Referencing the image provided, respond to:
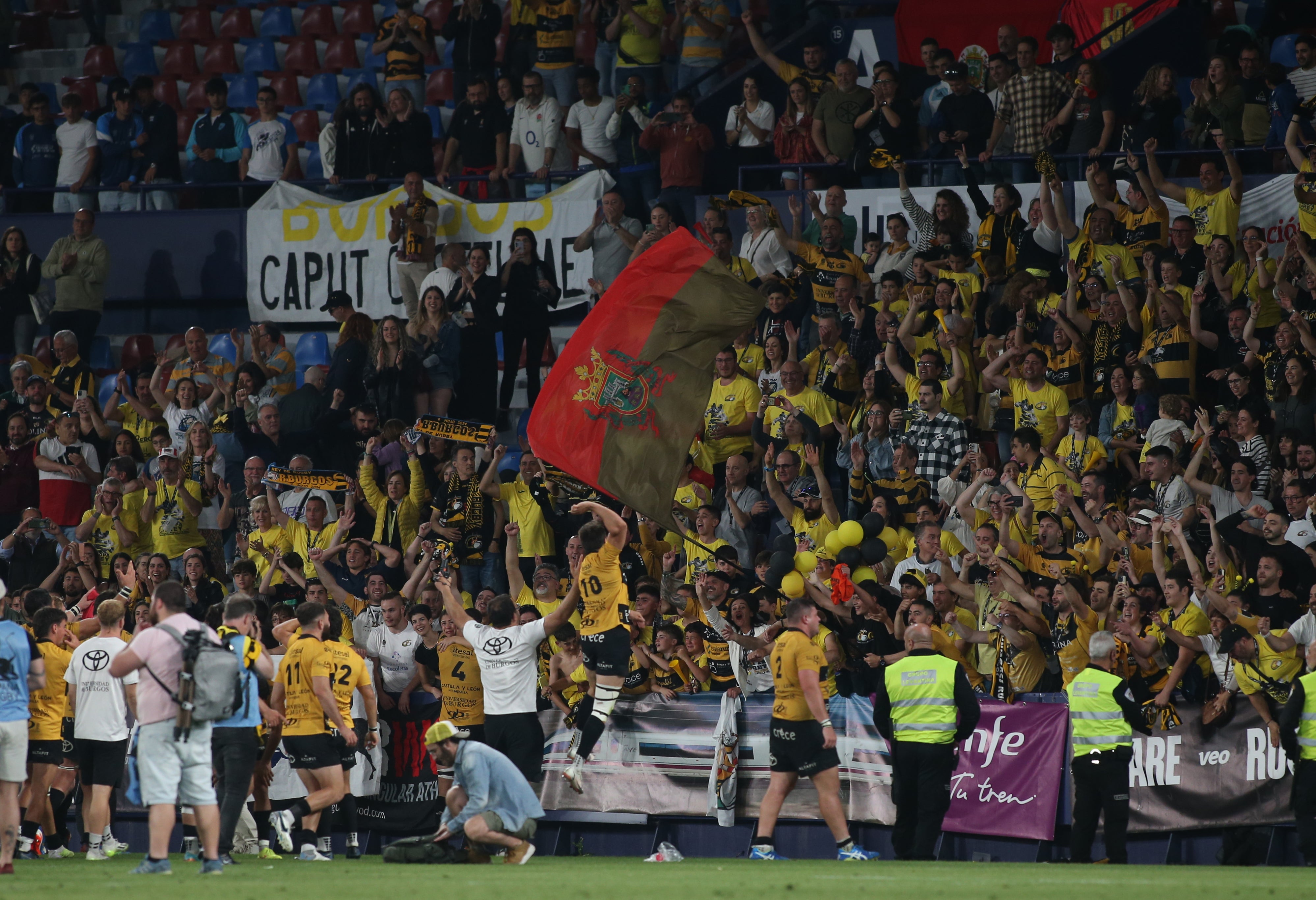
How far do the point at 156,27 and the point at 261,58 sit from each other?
210cm

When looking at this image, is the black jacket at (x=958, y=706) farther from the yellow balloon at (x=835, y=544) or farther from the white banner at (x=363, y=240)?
the white banner at (x=363, y=240)

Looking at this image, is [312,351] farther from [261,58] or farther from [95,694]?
[95,694]

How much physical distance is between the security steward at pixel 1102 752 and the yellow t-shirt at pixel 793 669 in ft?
5.92

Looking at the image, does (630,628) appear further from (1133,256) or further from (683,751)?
(1133,256)

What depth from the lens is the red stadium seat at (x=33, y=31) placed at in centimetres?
2692

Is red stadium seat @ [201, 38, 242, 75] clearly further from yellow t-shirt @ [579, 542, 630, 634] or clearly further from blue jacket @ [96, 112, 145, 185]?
yellow t-shirt @ [579, 542, 630, 634]

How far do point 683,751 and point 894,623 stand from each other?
1.96m

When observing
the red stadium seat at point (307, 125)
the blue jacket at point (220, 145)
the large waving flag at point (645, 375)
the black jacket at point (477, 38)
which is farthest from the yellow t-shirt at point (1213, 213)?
the red stadium seat at point (307, 125)

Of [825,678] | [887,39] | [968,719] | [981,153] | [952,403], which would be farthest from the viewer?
[887,39]

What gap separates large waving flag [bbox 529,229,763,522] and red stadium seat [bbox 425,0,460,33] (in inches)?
461

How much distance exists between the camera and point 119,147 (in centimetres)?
2239

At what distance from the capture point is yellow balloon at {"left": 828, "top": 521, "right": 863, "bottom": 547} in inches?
594

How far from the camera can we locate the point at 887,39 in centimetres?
2142

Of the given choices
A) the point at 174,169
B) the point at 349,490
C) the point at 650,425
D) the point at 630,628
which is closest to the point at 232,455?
the point at 349,490
